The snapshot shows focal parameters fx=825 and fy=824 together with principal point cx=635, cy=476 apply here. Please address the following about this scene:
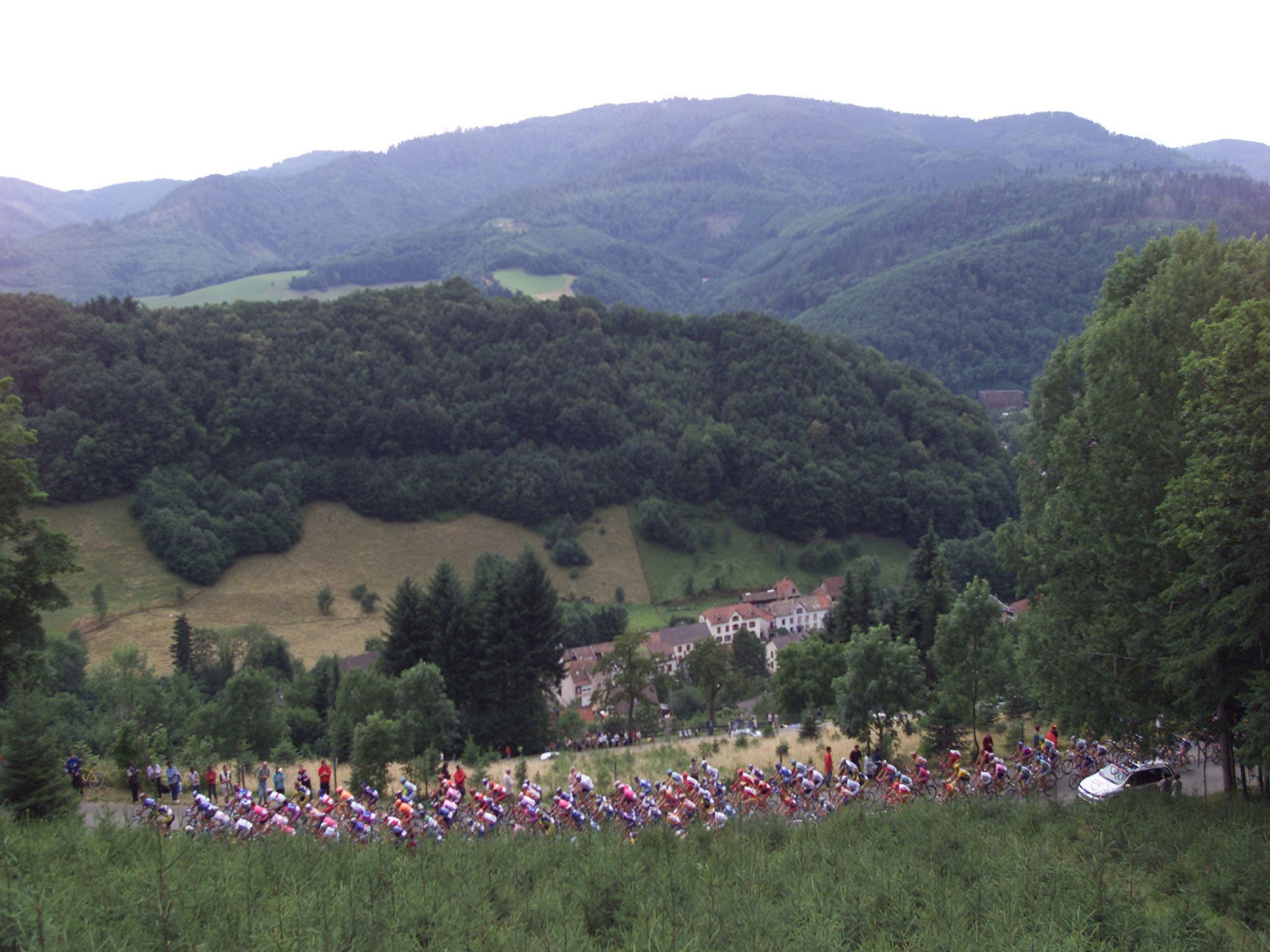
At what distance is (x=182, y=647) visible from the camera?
1960 inches

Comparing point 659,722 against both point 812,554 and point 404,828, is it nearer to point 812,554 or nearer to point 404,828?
point 404,828

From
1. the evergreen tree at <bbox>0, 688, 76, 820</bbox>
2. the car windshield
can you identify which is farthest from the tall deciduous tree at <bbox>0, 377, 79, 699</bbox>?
the car windshield

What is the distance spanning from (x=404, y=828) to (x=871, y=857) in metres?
6.98

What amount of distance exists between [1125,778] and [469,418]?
253ft

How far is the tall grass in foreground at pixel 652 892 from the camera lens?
7418 mm

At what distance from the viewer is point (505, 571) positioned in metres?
41.8

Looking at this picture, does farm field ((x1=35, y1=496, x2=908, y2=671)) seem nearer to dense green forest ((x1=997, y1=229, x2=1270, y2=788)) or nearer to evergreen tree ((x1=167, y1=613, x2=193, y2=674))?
evergreen tree ((x1=167, y1=613, x2=193, y2=674))

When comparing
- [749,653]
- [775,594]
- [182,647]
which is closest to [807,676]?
[749,653]

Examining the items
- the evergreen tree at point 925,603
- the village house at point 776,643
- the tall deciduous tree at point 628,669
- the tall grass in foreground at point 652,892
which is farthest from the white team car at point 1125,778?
the village house at point 776,643

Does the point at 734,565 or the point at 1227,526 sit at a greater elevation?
the point at 1227,526

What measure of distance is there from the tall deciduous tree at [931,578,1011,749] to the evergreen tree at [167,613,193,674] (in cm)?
4341

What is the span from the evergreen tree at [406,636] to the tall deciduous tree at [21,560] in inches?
716

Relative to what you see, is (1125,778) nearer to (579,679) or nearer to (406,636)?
Answer: (406,636)

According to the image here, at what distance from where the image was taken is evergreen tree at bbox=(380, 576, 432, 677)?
38.3 meters
